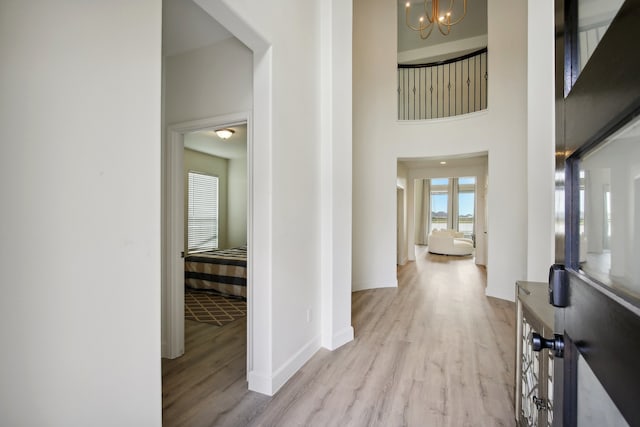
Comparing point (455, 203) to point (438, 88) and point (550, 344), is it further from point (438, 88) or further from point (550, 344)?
point (550, 344)

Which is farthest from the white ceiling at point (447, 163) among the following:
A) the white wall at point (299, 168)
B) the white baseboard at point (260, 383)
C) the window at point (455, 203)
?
the white baseboard at point (260, 383)

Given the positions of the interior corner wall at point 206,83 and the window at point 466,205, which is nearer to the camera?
the interior corner wall at point 206,83

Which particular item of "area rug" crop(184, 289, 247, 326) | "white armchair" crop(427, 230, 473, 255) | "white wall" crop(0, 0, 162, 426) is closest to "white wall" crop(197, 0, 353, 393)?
"white wall" crop(0, 0, 162, 426)

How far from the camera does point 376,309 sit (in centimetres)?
402

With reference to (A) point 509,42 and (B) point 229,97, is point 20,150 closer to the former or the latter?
(B) point 229,97

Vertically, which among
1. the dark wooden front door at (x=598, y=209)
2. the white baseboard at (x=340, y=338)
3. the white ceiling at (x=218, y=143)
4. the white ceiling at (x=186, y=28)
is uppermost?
the white ceiling at (x=186, y=28)

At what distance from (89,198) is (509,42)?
5.69m

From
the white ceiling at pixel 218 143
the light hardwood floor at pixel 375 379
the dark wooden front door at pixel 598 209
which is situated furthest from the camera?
the white ceiling at pixel 218 143

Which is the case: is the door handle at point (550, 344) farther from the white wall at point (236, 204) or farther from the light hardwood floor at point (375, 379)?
the white wall at point (236, 204)

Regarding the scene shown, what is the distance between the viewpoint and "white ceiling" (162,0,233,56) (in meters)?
2.20

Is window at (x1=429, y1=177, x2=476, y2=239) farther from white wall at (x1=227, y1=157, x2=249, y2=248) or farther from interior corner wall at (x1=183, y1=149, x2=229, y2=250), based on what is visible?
interior corner wall at (x1=183, y1=149, x2=229, y2=250)

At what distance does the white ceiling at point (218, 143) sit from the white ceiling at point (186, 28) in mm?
2350

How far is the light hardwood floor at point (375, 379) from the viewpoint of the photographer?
73.1 inches

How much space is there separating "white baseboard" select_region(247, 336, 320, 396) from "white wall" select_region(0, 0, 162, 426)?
3.43 ft
